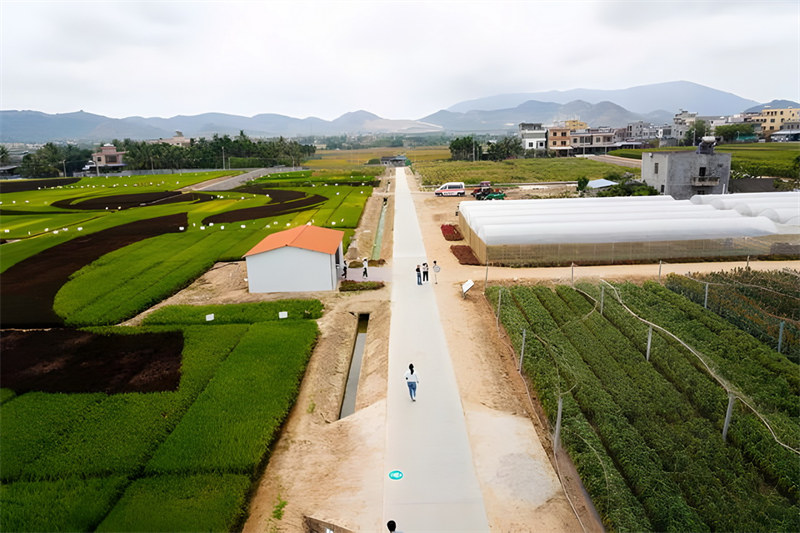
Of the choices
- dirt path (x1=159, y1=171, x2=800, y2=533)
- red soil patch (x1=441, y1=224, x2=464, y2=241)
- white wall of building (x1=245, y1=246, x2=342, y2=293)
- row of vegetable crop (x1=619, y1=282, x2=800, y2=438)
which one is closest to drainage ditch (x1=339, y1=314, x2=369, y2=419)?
dirt path (x1=159, y1=171, x2=800, y2=533)

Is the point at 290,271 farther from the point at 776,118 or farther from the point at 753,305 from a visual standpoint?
the point at 776,118

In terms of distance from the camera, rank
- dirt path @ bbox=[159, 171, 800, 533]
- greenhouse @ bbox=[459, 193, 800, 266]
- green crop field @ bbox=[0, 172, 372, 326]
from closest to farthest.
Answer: dirt path @ bbox=[159, 171, 800, 533] < green crop field @ bbox=[0, 172, 372, 326] < greenhouse @ bbox=[459, 193, 800, 266]

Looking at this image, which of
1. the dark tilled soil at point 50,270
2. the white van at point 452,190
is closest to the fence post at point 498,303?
the dark tilled soil at point 50,270

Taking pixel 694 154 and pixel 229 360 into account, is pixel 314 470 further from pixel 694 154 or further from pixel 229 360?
pixel 694 154

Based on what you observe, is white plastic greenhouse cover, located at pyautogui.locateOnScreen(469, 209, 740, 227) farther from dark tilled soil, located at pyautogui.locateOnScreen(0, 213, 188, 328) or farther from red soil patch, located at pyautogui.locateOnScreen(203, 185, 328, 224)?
dark tilled soil, located at pyautogui.locateOnScreen(0, 213, 188, 328)

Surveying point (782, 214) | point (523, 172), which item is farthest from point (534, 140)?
point (782, 214)

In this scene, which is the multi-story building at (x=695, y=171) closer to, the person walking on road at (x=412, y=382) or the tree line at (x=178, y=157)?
the person walking on road at (x=412, y=382)
